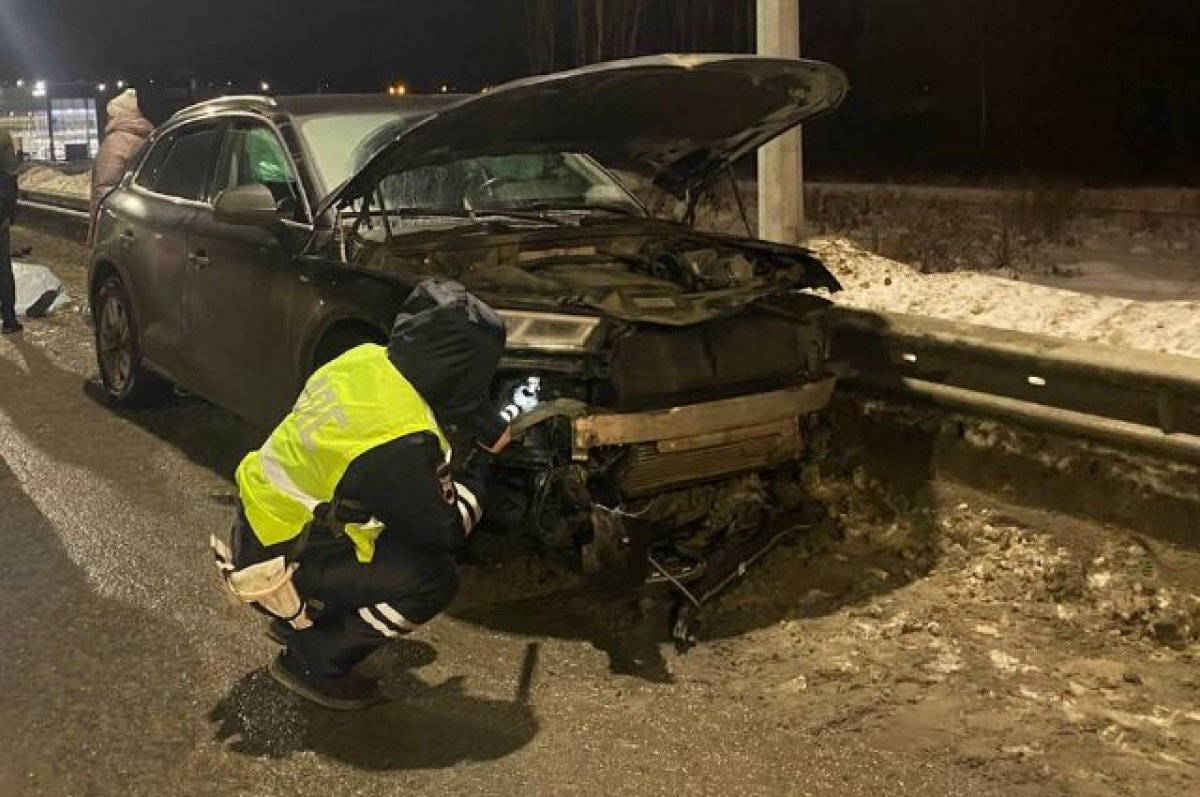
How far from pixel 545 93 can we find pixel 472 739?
94.9 inches

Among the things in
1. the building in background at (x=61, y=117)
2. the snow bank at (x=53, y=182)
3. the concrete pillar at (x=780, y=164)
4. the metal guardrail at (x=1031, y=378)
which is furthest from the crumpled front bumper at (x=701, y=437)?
the building in background at (x=61, y=117)

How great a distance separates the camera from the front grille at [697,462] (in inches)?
167

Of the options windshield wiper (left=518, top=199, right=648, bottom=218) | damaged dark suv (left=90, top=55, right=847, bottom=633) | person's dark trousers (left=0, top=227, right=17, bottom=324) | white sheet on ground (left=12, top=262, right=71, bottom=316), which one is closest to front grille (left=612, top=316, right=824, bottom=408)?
damaged dark suv (left=90, top=55, right=847, bottom=633)

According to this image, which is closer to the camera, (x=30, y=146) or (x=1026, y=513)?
(x=1026, y=513)

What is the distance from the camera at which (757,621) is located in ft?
14.0

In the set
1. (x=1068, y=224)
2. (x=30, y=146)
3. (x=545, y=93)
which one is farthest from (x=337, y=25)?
(x=545, y=93)

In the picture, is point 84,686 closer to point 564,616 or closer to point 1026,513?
point 564,616

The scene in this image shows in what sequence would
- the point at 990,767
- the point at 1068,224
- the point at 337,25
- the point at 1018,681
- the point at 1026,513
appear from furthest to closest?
the point at 337,25, the point at 1068,224, the point at 1026,513, the point at 1018,681, the point at 990,767

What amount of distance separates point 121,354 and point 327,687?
171 inches

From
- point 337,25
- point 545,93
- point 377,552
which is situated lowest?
point 377,552

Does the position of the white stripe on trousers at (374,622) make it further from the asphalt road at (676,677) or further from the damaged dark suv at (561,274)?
the damaged dark suv at (561,274)

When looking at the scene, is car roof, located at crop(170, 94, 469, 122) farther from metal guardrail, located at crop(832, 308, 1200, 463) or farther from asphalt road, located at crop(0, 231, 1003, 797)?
metal guardrail, located at crop(832, 308, 1200, 463)

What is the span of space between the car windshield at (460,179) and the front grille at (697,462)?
1649 mm

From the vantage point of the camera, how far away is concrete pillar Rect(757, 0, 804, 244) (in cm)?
738
